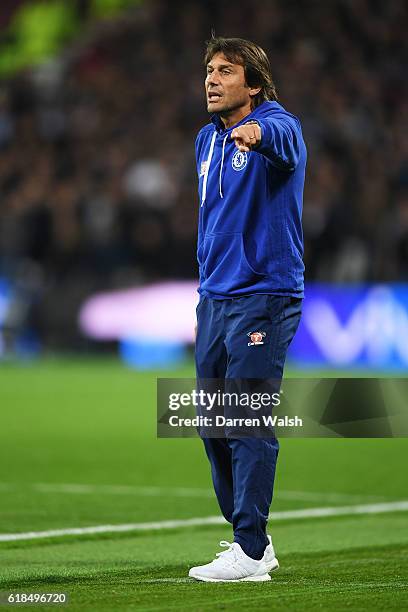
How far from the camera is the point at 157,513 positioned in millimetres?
7727

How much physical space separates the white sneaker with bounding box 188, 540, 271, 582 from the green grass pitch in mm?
71

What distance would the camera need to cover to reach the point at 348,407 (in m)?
5.25

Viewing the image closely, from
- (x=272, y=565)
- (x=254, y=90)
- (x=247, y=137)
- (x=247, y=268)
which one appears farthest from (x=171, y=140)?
(x=247, y=137)

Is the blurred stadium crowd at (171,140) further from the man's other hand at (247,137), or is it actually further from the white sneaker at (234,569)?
the man's other hand at (247,137)

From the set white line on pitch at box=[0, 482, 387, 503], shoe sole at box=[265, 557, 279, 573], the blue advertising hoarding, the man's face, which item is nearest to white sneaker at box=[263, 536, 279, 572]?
shoe sole at box=[265, 557, 279, 573]

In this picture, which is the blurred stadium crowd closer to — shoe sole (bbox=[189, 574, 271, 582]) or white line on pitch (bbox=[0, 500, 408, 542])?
white line on pitch (bbox=[0, 500, 408, 542])

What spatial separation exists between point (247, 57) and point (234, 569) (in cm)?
198

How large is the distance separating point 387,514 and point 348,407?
260 centimetres

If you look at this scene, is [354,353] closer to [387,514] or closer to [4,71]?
[387,514]

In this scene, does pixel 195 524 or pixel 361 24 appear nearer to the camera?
pixel 195 524

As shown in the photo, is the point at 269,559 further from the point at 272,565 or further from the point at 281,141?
the point at 281,141

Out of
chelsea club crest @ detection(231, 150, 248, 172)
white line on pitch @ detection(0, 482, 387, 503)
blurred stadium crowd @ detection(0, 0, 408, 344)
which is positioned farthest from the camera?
blurred stadium crowd @ detection(0, 0, 408, 344)

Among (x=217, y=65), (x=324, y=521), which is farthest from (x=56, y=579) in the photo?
(x=324, y=521)

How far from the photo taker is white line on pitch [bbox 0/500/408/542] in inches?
265
